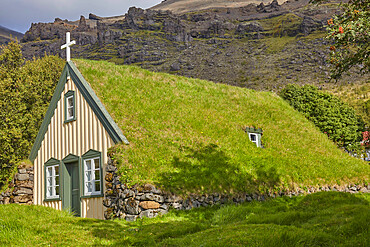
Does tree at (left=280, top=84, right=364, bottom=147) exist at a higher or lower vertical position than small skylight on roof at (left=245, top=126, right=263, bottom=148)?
higher

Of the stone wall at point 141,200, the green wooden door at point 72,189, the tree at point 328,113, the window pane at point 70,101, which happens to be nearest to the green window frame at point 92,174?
the stone wall at point 141,200

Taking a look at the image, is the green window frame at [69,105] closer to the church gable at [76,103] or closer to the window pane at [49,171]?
the church gable at [76,103]

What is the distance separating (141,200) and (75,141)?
560 centimetres

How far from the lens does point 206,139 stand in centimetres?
1691

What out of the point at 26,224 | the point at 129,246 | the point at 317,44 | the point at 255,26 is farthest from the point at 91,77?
the point at 255,26

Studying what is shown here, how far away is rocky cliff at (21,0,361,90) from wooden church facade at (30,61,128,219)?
Result: 24477 mm

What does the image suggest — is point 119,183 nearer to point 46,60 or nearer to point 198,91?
A: point 198,91

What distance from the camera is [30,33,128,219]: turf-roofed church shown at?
48.0ft

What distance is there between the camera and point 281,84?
222ft

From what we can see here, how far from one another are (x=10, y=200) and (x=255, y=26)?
141003 mm

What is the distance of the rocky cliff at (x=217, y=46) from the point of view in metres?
78.2

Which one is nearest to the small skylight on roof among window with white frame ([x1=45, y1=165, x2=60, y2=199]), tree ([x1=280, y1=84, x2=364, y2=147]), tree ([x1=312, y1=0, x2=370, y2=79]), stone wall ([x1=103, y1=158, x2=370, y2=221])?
stone wall ([x1=103, y1=158, x2=370, y2=221])

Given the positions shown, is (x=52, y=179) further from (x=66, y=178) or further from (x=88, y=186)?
(x=88, y=186)

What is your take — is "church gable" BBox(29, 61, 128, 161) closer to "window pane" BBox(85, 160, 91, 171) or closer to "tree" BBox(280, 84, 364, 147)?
"window pane" BBox(85, 160, 91, 171)
